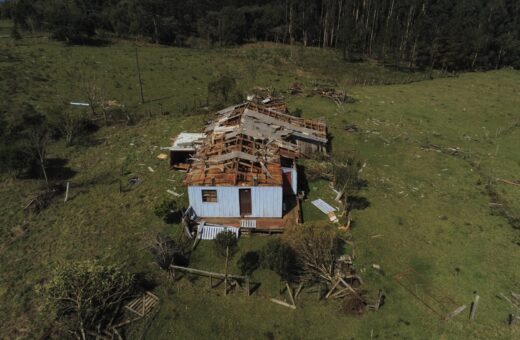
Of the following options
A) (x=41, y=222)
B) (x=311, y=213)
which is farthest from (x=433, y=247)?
(x=41, y=222)

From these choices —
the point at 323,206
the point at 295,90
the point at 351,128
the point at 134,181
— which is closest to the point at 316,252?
the point at 323,206

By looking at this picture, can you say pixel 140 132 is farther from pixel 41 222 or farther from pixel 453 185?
pixel 453 185

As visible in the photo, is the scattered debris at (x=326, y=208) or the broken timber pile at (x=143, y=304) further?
the scattered debris at (x=326, y=208)

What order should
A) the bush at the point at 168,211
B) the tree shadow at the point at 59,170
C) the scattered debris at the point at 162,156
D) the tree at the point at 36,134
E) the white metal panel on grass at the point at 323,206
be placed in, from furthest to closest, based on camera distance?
the scattered debris at the point at 162,156
the tree shadow at the point at 59,170
the tree at the point at 36,134
the white metal panel on grass at the point at 323,206
the bush at the point at 168,211

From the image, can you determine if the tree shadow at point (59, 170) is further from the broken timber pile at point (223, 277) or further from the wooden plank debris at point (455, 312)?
the wooden plank debris at point (455, 312)

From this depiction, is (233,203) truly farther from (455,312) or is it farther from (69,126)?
(69,126)

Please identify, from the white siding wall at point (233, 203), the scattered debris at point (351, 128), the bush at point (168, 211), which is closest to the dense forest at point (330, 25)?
the scattered debris at point (351, 128)
